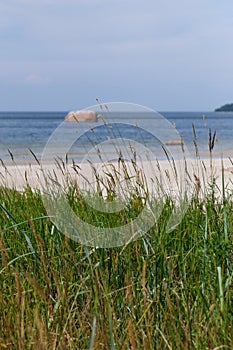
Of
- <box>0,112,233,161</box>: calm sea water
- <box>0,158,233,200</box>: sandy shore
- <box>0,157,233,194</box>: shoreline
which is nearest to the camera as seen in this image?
<box>0,158,233,200</box>: sandy shore

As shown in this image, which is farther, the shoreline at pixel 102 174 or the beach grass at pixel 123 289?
the shoreline at pixel 102 174

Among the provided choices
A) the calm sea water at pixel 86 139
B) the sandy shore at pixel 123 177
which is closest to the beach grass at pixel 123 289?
the sandy shore at pixel 123 177

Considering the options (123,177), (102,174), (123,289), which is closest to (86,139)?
(102,174)

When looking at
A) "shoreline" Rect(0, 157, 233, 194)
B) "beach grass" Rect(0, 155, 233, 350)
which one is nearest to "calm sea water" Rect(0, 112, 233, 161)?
"shoreline" Rect(0, 157, 233, 194)

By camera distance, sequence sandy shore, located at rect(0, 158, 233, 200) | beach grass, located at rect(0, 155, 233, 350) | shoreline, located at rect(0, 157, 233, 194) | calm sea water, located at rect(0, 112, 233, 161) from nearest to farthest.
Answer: beach grass, located at rect(0, 155, 233, 350) → sandy shore, located at rect(0, 158, 233, 200) → shoreline, located at rect(0, 157, 233, 194) → calm sea water, located at rect(0, 112, 233, 161)

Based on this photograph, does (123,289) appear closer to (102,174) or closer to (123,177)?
(123,177)

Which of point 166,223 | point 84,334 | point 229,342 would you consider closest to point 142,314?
Result: point 84,334

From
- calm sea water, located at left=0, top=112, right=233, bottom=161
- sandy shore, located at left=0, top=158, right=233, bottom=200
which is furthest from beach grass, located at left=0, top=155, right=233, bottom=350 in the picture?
calm sea water, located at left=0, top=112, right=233, bottom=161

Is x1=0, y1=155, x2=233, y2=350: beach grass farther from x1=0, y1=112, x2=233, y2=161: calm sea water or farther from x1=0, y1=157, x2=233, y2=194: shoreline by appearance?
x1=0, y1=112, x2=233, y2=161: calm sea water

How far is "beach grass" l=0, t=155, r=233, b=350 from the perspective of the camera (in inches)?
75.0

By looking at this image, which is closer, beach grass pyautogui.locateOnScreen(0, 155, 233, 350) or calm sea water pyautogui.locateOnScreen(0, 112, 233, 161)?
beach grass pyautogui.locateOnScreen(0, 155, 233, 350)

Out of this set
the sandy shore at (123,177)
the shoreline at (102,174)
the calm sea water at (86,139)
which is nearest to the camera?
the sandy shore at (123,177)

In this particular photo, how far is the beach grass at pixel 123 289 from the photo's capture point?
1.90m

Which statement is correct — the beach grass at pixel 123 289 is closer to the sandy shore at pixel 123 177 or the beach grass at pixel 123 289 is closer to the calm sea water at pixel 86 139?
the sandy shore at pixel 123 177
